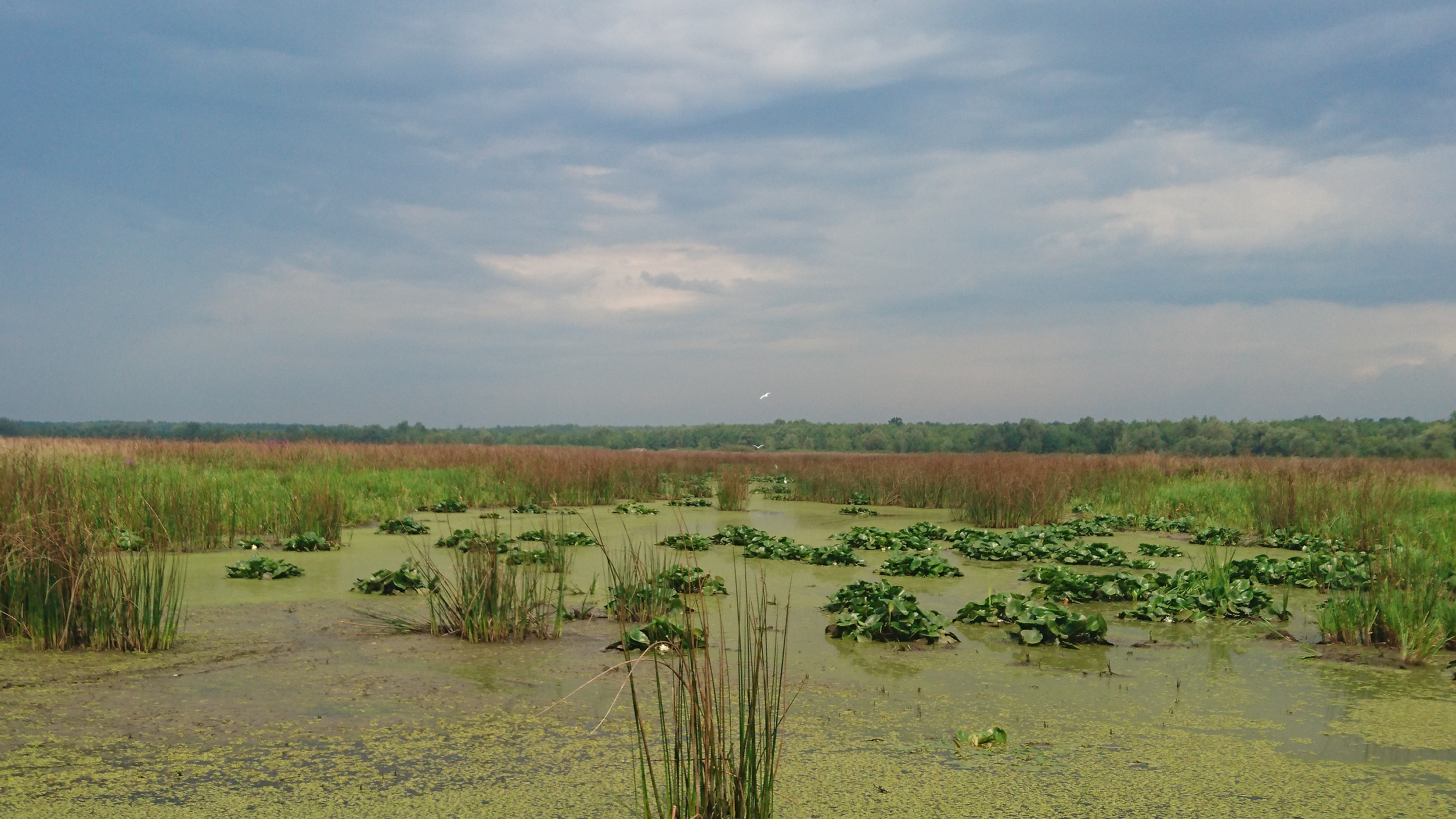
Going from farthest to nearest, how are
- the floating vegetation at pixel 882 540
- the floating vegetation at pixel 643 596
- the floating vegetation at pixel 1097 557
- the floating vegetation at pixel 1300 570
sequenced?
1. the floating vegetation at pixel 882 540
2. the floating vegetation at pixel 1097 557
3. the floating vegetation at pixel 1300 570
4. the floating vegetation at pixel 643 596

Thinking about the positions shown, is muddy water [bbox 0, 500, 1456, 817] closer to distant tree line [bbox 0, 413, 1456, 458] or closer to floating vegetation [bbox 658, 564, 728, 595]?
Answer: floating vegetation [bbox 658, 564, 728, 595]

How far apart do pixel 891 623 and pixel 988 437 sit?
44103 millimetres

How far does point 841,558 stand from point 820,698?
4853 mm

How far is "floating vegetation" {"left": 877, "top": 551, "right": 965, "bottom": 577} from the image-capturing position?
845 centimetres

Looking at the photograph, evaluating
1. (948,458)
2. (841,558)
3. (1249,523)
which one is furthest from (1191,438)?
(841,558)

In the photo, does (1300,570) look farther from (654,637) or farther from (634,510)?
(634,510)

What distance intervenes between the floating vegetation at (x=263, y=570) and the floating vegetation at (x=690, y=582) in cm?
335

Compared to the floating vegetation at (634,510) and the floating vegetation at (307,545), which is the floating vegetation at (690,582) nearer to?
the floating vegetation at (307,545)

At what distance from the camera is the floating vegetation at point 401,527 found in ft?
34.8

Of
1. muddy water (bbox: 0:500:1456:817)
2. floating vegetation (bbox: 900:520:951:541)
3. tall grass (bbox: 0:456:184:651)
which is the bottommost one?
muddy water (bbox: 0:500:1456:817)

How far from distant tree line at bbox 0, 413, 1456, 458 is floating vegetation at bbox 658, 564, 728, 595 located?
48.7 feet

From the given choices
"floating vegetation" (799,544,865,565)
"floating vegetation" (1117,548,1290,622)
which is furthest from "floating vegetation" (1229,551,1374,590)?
"floating vegetation" (799,544,865,565)

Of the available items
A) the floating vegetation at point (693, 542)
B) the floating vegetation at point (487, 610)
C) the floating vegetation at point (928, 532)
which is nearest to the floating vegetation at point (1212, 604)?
the floating vegetation at point (693, 542)

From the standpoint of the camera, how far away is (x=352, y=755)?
3412 mm
